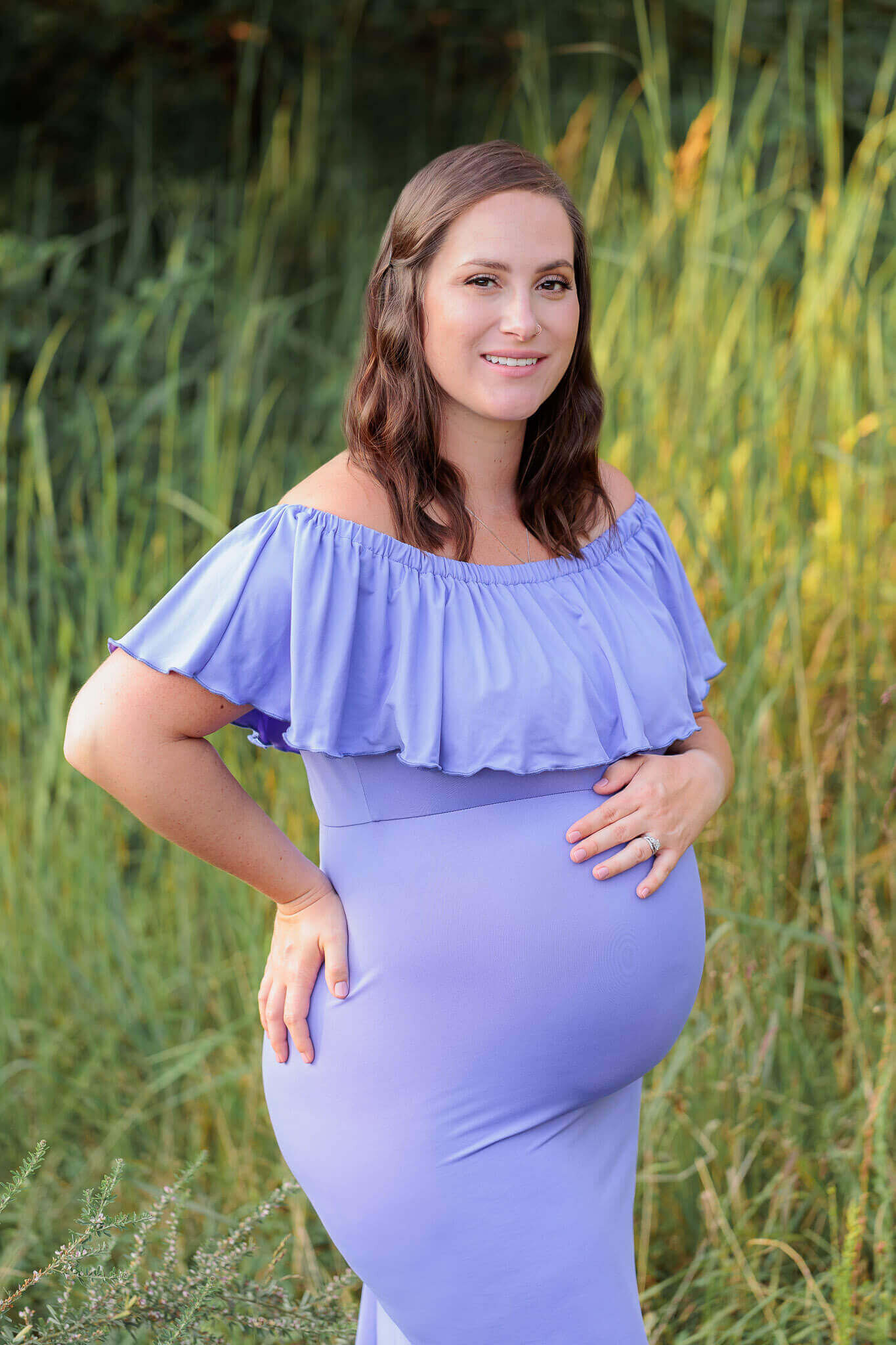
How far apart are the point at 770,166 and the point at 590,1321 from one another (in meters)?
3.97

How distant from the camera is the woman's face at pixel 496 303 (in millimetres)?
1342

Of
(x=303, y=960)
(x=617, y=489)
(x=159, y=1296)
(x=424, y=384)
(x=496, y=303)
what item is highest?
(x=496, y=303)

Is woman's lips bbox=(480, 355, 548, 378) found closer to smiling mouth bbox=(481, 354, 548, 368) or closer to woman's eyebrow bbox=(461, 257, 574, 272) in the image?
smiling mouth bbox=(481, 354, 548, 368)

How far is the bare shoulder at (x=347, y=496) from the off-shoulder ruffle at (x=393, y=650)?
0.02 m

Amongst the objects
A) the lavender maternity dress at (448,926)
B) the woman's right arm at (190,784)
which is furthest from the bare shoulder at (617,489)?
the woman's right arm at (190,784)

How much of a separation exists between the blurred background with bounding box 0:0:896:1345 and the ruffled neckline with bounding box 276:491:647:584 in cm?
76

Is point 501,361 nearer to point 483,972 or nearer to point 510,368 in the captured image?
point 510,368

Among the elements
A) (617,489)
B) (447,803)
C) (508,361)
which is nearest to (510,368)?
(508,361)

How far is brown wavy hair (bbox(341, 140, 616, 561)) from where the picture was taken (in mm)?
1351

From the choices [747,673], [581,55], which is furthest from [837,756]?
[581,55]

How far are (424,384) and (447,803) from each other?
0.50m

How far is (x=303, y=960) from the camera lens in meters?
1.32

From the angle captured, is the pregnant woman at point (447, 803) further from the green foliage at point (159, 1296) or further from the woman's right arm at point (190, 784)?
the green foliage at point (159, 1296)

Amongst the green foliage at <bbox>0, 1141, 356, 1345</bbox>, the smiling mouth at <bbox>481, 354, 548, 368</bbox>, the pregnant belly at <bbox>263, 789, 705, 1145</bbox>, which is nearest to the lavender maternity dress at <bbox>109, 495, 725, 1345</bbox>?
the pregnant belly at <bbox>263, 789, 705, 1145</bbox>
